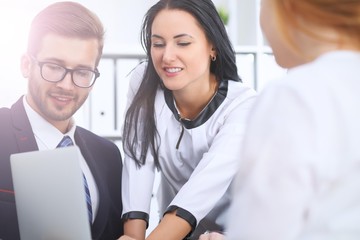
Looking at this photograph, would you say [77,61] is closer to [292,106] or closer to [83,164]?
[83,164]

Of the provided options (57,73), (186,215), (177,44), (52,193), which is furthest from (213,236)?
(57,73)

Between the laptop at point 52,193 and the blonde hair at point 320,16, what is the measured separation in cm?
55

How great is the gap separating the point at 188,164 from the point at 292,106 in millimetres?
1021

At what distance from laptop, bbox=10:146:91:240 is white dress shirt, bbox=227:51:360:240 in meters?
0.54

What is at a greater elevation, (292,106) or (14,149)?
(292,106)

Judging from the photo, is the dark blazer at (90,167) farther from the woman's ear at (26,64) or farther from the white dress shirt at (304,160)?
the white dress shirt at (304,160)

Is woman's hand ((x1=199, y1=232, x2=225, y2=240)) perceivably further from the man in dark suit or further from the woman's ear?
the woman's ear

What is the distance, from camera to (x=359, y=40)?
0.67 meters

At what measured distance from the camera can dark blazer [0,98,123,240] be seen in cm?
142

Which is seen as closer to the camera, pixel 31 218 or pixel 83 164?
pixel 31 218

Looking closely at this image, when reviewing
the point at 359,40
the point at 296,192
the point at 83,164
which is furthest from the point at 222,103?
the point at 296,192

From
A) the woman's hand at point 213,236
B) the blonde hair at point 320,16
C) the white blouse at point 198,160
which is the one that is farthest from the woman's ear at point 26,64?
the blonde hair at point 320,16

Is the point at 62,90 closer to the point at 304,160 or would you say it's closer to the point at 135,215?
the point at 135,215

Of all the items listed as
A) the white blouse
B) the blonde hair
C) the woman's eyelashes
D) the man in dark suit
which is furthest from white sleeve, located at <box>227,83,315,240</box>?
the man in dark suit
